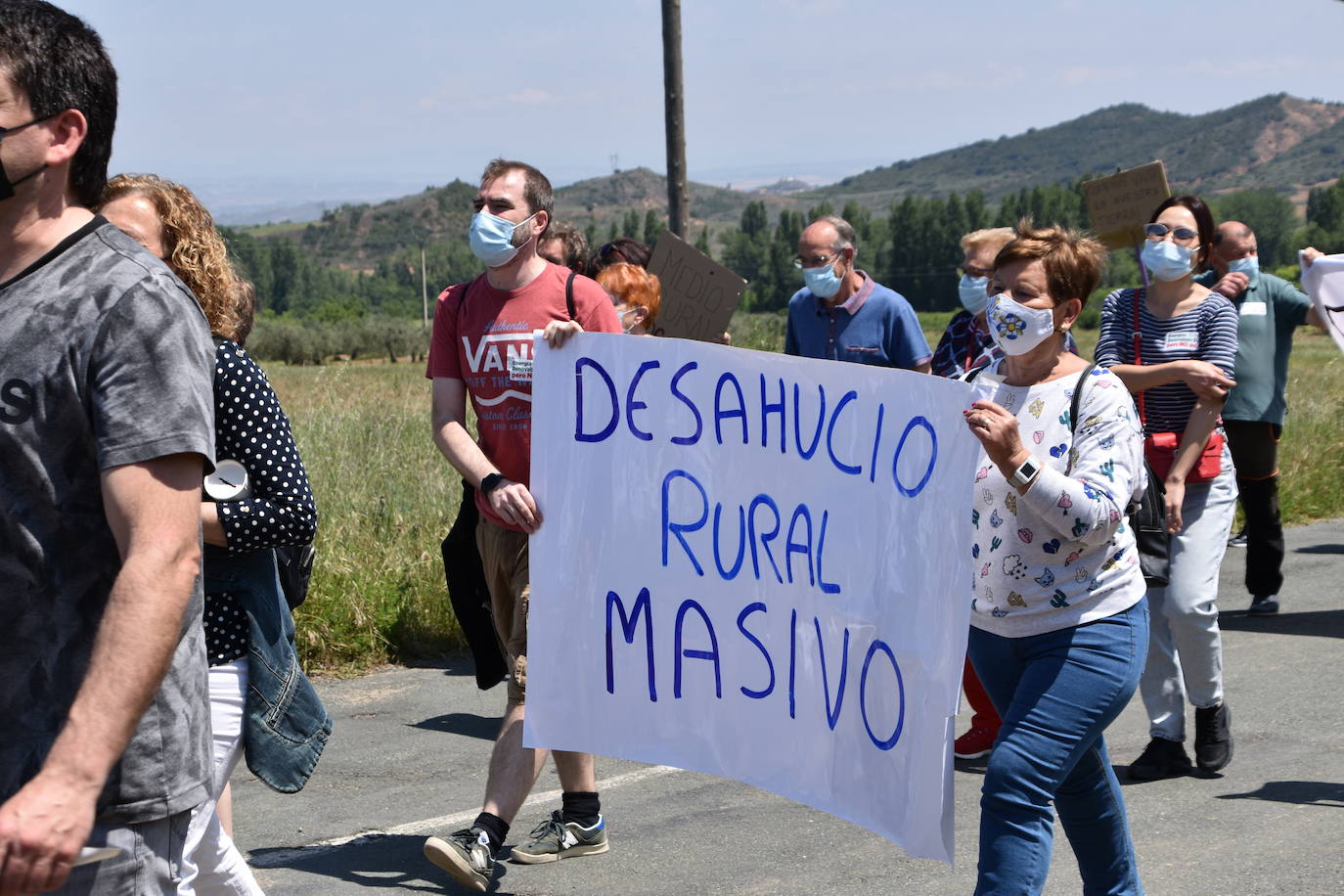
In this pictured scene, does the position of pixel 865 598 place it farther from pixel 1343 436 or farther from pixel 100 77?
pixel 1343 436

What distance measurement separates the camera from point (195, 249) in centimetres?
327

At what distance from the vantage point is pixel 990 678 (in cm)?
353

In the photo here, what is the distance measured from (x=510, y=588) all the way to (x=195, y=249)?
5.23 feet

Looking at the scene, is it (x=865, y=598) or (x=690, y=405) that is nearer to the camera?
(x=865, y=598)

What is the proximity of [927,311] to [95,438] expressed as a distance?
9176cm

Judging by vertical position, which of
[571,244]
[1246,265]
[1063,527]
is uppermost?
[571,244]

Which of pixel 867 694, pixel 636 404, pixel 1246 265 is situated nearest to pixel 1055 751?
pixel 867 694

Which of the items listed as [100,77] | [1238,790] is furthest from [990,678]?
[100,77]

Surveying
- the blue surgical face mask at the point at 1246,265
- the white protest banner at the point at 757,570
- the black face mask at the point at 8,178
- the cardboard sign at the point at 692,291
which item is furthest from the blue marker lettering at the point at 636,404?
the blue surgical face mask at the point at 1246,265

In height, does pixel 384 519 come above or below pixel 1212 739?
above

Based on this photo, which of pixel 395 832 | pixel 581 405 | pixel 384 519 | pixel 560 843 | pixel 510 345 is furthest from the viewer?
pixel 384 519

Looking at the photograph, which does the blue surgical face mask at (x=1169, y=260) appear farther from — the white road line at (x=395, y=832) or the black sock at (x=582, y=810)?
the black sock at (x=582, y=810)

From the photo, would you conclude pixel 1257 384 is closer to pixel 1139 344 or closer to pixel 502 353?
pixel 1139 344

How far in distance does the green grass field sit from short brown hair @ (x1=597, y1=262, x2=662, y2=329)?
278 centimetres
